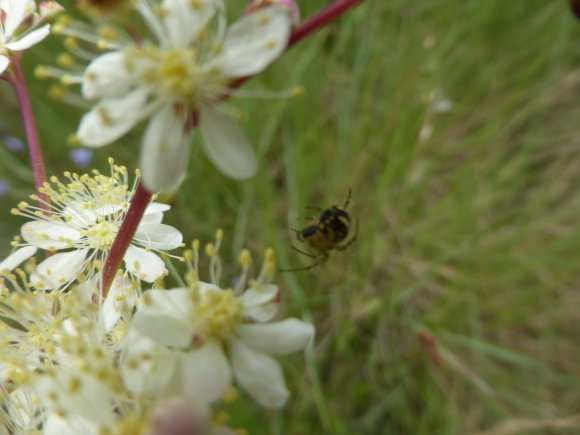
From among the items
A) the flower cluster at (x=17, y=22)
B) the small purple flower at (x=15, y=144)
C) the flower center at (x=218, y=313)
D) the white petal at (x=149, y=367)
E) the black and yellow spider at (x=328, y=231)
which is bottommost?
the white petal at (x=149, y=367)

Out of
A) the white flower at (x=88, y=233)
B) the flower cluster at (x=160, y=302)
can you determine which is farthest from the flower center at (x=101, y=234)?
the flower cluster at (x=160, y=302)

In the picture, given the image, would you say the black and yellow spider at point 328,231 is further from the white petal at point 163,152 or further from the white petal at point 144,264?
the white petal at point 163,152

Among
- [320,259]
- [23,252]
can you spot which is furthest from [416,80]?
[23,252]

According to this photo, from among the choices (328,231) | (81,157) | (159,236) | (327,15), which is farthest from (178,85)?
(81,157)

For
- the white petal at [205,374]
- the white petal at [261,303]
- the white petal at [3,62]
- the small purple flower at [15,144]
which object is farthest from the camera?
the small purple flower at [15,144]

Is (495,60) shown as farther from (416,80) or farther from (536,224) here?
(536,224)

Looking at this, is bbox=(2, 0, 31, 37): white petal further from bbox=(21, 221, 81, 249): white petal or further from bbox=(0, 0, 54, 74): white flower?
bbox=(21, 221, 81, 249): white petal
